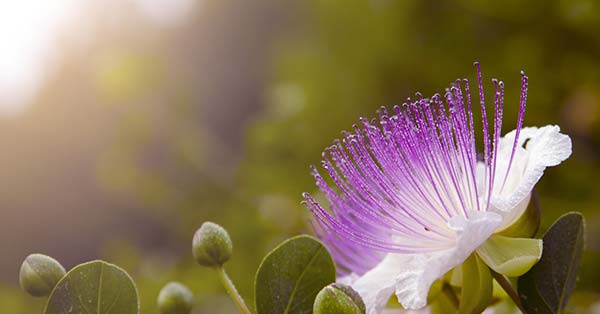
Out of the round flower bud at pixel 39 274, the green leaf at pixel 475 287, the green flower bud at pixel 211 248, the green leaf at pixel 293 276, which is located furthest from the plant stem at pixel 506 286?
the round flower bud at pixel 39 274

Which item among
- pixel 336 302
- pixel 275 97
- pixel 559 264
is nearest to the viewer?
pixel 336 302

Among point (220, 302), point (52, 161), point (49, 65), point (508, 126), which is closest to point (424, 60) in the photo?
point (508, 126)

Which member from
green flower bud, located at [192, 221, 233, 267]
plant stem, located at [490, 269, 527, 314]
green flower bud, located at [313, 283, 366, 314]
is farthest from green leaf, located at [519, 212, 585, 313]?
green flower bud, located at [192, 221, 233, 267]

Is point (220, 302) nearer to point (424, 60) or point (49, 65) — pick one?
point (424, 60)

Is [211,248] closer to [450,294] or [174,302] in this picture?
[174,302]

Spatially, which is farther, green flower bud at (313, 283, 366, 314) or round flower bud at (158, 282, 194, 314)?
round flower bud at (158, 282, 194, 314)

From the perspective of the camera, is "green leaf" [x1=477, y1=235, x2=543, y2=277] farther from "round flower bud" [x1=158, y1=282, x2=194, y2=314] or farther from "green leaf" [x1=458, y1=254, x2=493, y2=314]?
"round flower bud" [x1=158, y1=282, x2=194, y2=314]

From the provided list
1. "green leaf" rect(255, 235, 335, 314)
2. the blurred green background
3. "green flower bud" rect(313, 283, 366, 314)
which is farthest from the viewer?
the blurred green background

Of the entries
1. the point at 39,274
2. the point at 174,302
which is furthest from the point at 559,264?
the point at 39,274
